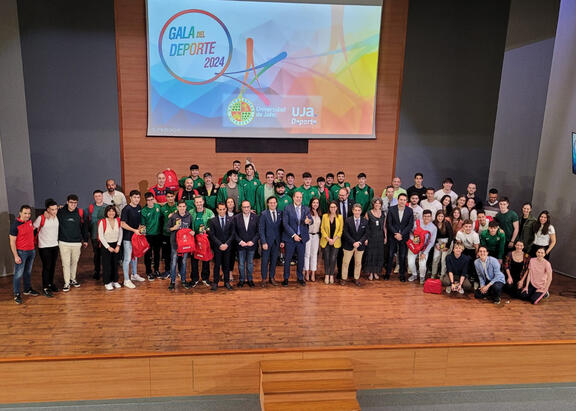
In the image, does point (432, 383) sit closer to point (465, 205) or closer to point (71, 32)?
point (465, 205)

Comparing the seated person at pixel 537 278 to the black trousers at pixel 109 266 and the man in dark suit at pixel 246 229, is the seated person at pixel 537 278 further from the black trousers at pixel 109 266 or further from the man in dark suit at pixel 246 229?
the black trousers at pixel 109 266

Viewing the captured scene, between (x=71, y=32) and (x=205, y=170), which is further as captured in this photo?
(x=205, y=170)

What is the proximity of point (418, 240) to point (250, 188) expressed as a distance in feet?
8.27

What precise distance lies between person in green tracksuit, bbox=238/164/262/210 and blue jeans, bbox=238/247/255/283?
3.44 ft

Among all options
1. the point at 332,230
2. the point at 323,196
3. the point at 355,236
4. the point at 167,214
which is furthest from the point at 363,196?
the point at 167,214

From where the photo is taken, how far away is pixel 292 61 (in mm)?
8062

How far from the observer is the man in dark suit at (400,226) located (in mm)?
6211

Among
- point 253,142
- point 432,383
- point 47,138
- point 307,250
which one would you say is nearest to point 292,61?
point 253,142

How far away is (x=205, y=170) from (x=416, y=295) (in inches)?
171

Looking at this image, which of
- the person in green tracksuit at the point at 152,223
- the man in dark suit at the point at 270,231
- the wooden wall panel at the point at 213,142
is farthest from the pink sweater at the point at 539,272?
the person in green tracksuit at the point at 152,223

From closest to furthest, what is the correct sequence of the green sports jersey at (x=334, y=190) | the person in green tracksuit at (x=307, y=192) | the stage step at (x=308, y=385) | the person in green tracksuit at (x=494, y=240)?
the stage step at (x=308, y=385), the person in green tracksuit at (x=494, y=240), the person in green tracksuit at (x=307, y=192), the green sports jersey at (x=334, y=190)

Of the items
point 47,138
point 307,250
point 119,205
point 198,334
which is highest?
point 47,138

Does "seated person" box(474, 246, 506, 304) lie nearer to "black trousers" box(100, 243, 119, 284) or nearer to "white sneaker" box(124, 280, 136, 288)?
"white sneaker" box(124, 280, 136, 288)

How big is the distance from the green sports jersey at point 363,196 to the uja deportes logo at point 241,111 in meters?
2.49
